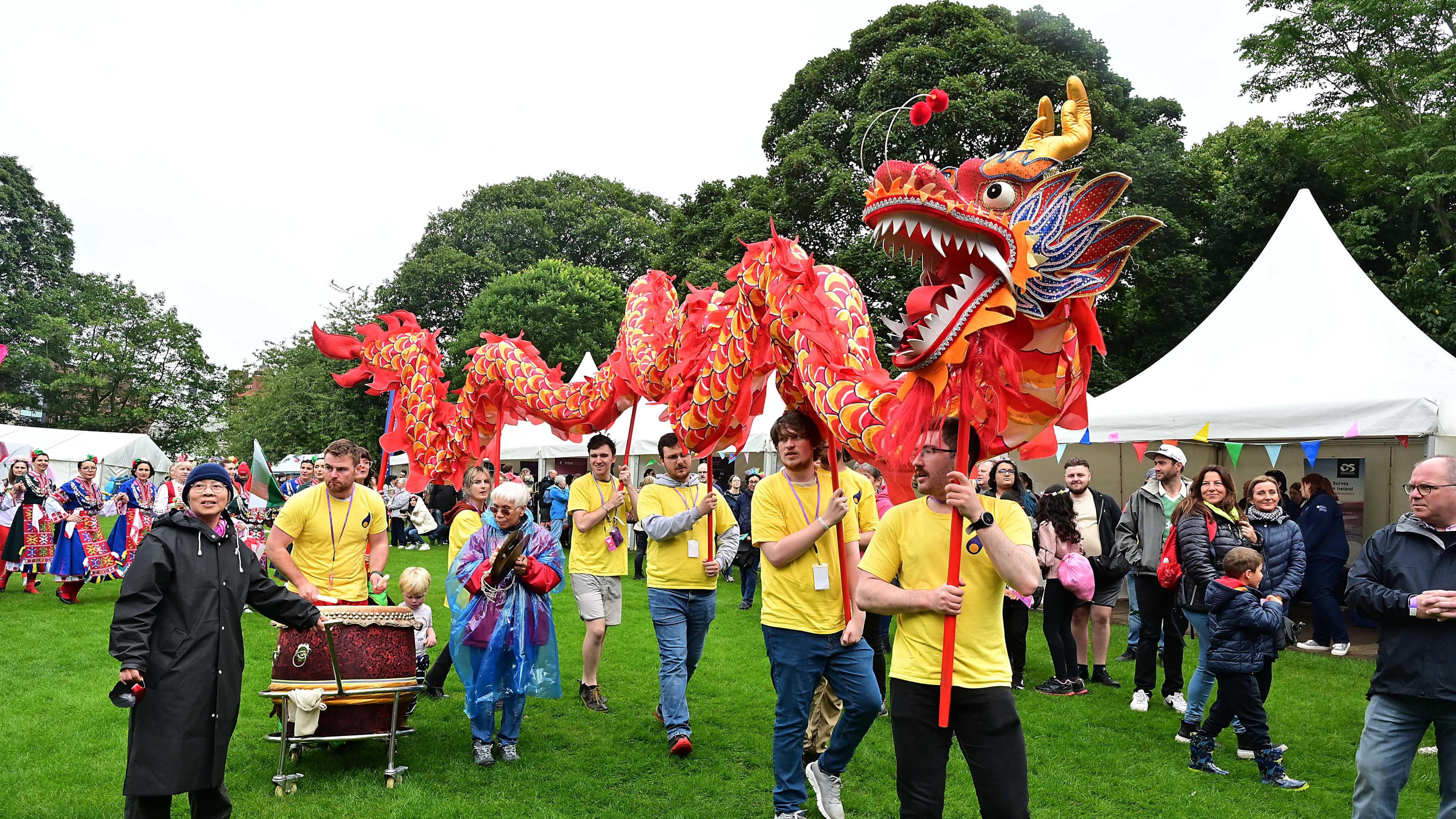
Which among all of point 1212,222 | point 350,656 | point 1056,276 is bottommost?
point 350,656

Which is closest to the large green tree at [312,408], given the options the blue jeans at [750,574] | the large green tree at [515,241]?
the large green tree at [515,241]

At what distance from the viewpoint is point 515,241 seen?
33.2 metres

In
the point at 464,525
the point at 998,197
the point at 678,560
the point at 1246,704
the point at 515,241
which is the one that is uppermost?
the point at 515,241

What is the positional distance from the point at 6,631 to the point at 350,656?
6438mm

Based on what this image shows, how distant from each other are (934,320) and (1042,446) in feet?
2.48

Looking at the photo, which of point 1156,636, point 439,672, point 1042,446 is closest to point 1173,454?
point 1156,636

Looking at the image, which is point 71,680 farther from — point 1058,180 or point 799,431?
point 1058,180

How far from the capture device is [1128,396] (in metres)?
9.64

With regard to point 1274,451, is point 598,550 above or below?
below

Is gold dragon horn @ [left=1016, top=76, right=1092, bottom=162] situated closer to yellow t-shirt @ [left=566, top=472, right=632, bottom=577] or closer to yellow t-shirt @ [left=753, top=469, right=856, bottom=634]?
yellow t-shirt @ [left=753, top=469, right=856, bottom=634]

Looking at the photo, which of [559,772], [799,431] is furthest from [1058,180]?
[559,772]

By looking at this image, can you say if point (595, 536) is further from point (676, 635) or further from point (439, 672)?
point (439, 672)

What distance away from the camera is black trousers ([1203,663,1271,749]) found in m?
4.74

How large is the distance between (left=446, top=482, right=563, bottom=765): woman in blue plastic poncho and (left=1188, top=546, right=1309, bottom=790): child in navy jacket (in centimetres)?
350
